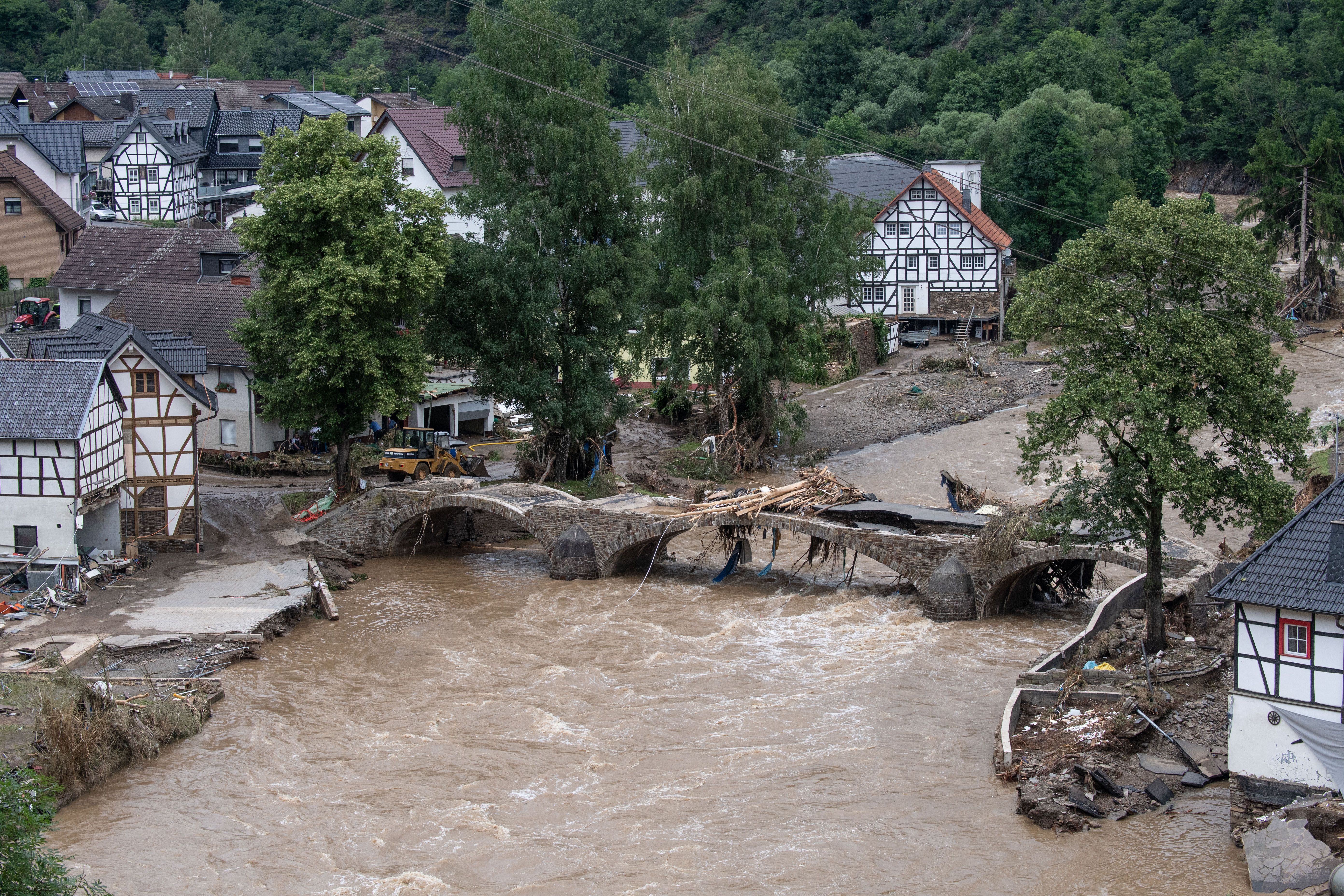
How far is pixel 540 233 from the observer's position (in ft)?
131

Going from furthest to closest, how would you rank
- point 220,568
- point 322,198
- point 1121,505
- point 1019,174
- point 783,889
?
point 1019,174 → point 322,198 → point 220,568 → point 1121,505 → point 783,889

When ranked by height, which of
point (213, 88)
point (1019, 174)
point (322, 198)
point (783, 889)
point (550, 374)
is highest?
point (213, 88)

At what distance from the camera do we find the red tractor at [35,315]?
52.3 metres

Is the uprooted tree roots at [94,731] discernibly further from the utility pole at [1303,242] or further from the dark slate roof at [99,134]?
the dark slate roof at [99,134]

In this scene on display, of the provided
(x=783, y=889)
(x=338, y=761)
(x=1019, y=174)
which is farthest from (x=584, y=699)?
(x=1019, y=174)

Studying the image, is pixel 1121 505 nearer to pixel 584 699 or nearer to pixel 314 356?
pixel 584 699

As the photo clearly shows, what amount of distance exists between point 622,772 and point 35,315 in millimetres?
40316

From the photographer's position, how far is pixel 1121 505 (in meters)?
24.0

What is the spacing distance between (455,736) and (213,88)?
72162mm

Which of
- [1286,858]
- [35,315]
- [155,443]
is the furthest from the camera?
[35,315]

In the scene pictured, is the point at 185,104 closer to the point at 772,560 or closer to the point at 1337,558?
the point at 772,560

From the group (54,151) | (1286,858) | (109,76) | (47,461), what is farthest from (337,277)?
(109,76)

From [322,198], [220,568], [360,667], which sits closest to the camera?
[360,667]

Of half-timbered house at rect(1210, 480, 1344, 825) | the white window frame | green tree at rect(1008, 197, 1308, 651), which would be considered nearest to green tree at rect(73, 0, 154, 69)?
the white window frame
